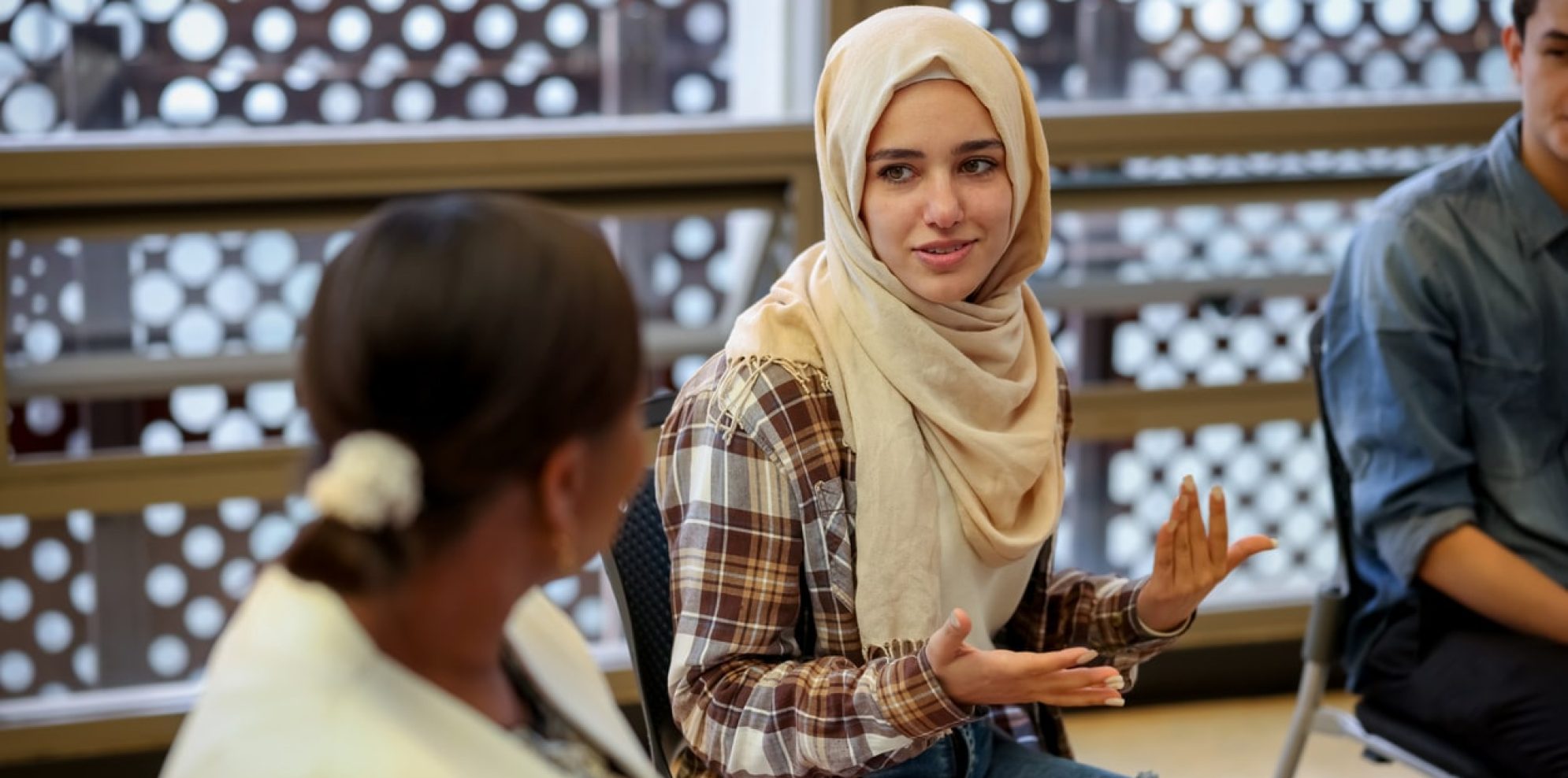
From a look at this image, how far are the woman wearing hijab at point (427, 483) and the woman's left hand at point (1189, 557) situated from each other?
0.78m

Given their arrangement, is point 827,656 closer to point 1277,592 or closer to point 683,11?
point 683,11

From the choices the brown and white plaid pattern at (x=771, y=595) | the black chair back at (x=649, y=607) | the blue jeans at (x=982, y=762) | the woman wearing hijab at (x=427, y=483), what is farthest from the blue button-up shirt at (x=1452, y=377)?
the woman wearing hijab at (x=427, y=483)

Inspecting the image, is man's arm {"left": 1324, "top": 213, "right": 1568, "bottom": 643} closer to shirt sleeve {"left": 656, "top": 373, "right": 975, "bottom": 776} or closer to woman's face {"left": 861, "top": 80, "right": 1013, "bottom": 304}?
woman's face {"left": 861, "top": 80, "right": 1013, "bottom": 304}

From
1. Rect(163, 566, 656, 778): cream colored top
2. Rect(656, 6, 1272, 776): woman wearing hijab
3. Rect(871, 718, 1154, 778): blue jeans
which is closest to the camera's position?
Rect(163, 566, 656, 778): cream colored top

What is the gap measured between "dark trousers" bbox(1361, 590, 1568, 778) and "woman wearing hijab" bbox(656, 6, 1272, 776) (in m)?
0.53

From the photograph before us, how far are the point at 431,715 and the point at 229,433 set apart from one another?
6.22 feet

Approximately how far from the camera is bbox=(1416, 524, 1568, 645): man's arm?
2.07 m

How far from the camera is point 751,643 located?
5.24 feet

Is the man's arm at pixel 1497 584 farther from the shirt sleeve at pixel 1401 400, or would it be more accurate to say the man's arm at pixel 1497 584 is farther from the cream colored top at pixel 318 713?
the cream colored top at pixel 318 713

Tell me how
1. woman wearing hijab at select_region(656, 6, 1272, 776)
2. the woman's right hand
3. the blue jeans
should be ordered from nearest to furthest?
1. the woman's right hand
2. woman wearing hijab at select_region(656, 6, 1272, 776)
3. the blue jeans

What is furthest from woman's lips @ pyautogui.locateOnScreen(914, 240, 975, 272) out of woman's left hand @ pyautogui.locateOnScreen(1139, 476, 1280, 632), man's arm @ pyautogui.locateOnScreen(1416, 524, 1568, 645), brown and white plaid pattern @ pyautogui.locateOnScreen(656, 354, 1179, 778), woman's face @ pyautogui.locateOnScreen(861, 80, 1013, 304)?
man's arm @ pyautogui.locateOnScreen(1416, 524, 1568, 645)

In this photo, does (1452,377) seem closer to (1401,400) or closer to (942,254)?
(1401,400)

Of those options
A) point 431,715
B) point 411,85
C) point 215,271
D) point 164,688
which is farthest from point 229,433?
point 431,715

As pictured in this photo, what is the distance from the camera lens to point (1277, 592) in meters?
3.33
